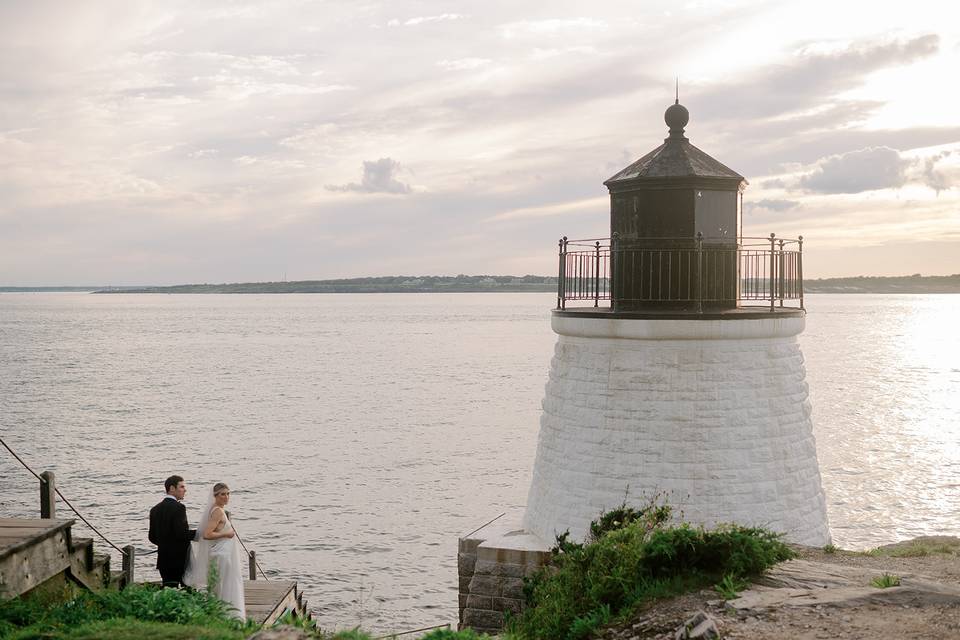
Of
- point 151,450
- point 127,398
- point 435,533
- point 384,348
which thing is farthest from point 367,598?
point 384,348

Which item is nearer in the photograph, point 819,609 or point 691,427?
point 819,609

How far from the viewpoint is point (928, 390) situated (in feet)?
179

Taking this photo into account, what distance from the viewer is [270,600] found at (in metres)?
10.4

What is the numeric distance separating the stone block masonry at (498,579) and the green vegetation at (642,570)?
228 centimetres

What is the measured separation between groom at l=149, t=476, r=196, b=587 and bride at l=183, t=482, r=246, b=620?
0.44 ft

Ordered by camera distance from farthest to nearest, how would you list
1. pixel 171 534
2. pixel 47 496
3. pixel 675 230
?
pixel 675 230 → pixel 47 496 → pixel 171 534

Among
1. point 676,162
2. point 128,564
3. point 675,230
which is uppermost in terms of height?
point 676,162

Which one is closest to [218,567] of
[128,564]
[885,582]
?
[128,564]

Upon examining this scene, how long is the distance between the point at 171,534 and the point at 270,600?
221 centimetres

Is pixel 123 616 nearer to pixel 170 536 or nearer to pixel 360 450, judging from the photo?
pixel 170 536

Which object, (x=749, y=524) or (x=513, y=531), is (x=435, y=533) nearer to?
(x=513, y=531)

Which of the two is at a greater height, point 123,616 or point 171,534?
point 171,534

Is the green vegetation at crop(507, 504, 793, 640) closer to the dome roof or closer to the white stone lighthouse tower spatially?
the white stone lighthouse tower

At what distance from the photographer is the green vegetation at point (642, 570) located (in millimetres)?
7727
